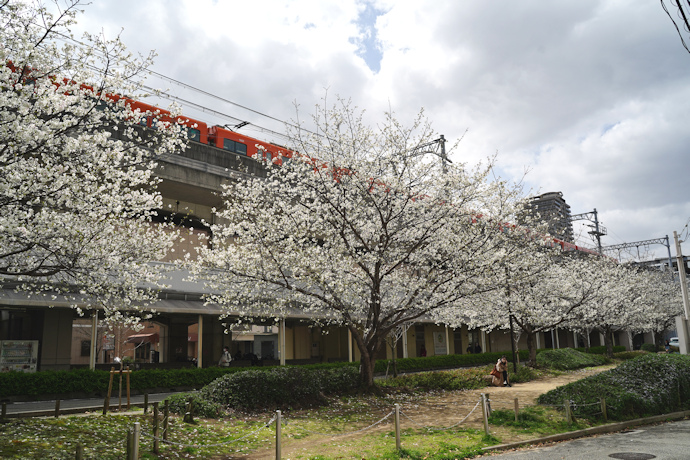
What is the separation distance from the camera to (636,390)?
1273cm

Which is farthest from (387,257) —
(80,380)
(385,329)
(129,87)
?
(80,380)

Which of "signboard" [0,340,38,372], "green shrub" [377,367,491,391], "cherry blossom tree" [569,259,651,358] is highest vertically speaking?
"cherry blossom tree" [569,259,651,358]

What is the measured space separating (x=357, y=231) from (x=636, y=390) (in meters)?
8.49

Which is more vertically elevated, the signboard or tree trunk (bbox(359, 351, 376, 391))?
the signboard

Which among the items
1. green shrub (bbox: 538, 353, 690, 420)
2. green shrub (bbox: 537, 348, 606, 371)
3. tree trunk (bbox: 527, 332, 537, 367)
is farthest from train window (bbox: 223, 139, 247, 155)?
green shrub (bbox: 537, 348, 606, 371)

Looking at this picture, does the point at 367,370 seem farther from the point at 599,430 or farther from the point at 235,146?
the point at 235,146

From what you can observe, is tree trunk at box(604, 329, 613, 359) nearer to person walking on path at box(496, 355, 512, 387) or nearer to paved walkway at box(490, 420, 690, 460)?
person walking on path at box(496, 355, 512, 387)

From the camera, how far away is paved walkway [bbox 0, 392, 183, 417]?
448 inches

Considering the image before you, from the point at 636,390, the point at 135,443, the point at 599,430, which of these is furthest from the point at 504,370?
the point at 135,443

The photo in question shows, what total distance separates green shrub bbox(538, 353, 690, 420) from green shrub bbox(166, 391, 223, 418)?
27.6ft

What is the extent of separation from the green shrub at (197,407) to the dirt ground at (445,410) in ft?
8.76

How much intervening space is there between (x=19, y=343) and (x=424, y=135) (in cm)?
1505

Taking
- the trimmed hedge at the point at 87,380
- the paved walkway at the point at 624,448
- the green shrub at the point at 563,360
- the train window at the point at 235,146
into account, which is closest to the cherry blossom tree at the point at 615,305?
the green shrub at the point at 563,360

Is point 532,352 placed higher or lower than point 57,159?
lower
